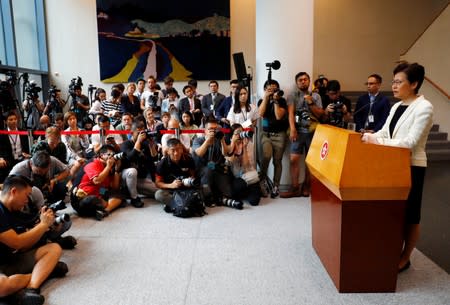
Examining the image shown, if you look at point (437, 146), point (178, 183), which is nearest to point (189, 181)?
point (178, 183)

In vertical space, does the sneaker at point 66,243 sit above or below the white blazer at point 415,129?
below

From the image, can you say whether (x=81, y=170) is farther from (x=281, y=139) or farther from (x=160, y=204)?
(x=281, y=139)

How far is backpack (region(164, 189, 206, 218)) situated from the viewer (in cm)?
376

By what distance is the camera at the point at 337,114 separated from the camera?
4250mm

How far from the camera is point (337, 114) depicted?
428cm

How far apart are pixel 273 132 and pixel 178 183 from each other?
146 centimetres

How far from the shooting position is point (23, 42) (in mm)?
8695

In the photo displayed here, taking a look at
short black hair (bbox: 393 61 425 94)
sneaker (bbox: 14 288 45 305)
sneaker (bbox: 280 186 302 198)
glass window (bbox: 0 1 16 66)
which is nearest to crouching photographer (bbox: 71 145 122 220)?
sneaker (bbox: 14 288 45 305)

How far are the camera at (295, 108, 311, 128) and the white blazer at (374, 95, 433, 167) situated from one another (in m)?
2.20

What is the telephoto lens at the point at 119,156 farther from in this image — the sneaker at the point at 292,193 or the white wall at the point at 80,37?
the white wall at the point at 80,37

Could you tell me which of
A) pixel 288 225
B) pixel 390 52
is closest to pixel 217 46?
pixel 390 52

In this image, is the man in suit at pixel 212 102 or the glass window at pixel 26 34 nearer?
the man in suit at pixel 212 102

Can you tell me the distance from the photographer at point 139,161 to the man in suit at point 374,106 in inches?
102

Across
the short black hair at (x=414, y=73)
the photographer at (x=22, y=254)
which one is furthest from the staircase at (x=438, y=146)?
the photographer at (x=22, y=254)
